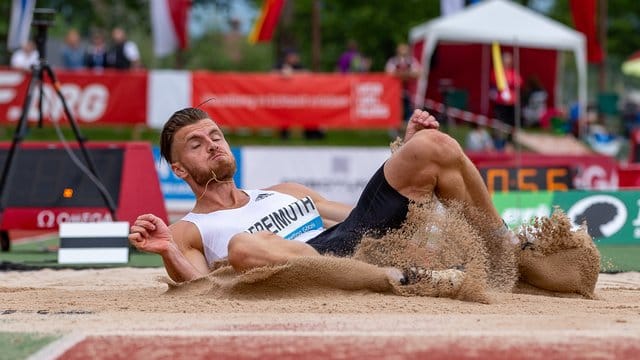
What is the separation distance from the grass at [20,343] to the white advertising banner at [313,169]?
14348 millimetres

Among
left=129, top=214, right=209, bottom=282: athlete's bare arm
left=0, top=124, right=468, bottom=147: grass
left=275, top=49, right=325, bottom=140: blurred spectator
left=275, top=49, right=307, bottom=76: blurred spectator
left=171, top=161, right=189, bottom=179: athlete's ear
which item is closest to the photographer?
left=129, top=214, right=209, bottom=282: athlete's bare arm

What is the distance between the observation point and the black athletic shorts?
6598 millimetres

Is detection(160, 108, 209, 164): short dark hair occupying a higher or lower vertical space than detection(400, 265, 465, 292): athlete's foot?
higher

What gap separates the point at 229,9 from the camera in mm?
40062

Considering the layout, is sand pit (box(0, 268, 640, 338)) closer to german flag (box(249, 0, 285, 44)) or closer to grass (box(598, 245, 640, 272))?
grass (box(598, 245, 640, 272))

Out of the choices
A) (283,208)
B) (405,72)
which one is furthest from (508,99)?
(283,208)

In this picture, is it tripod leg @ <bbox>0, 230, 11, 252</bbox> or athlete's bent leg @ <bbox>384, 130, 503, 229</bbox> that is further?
tripod leg @ <bbox>0, 230, 11, 252</bbox>

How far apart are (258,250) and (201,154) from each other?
0.85 m

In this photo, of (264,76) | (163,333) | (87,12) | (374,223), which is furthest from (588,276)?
(87,12)

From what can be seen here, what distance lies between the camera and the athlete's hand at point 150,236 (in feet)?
21.8

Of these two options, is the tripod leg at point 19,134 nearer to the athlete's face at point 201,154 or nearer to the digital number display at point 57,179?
the digital number display at point 57,179

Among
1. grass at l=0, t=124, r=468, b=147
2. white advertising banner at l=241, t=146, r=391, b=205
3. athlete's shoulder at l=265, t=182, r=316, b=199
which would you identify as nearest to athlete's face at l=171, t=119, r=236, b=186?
athlete's shoulder at l=265, t=182, r=316, b=199

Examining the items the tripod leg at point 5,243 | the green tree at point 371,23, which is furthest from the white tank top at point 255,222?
the green tree at point 371,23

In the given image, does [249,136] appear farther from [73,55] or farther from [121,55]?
[121,55]
